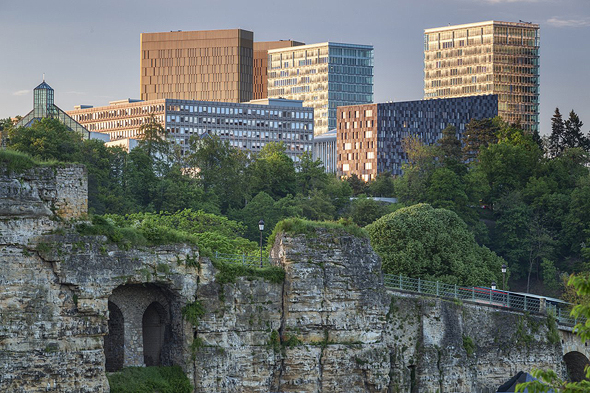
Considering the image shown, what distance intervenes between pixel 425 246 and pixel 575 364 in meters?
14.5

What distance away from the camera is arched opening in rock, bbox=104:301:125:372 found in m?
50.1

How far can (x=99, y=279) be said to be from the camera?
46.4 m

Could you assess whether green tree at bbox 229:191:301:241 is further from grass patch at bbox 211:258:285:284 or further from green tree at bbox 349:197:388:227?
grass patch at bbox 211:258:285:284

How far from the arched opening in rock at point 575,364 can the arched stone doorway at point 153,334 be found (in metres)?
28.7

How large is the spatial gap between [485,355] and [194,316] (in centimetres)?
1979

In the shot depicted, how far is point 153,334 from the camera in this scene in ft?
171

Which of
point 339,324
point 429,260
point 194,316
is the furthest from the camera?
point 429,260

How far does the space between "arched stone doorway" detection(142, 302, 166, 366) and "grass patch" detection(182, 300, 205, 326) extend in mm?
2318

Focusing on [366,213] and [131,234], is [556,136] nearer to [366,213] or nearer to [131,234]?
[366,213]

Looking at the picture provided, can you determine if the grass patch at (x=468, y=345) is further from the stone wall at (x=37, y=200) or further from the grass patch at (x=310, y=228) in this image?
the stone wall at (x=37, y=200)

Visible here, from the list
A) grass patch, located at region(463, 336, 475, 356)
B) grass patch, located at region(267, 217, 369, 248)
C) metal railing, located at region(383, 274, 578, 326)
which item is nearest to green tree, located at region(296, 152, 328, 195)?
metal railing, located at region(383, 274, 578, 326)

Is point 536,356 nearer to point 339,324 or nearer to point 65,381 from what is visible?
point 339,324

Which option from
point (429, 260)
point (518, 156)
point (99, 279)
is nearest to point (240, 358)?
point (99, 279)

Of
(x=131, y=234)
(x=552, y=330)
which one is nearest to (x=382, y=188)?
(x=552, y=330)
